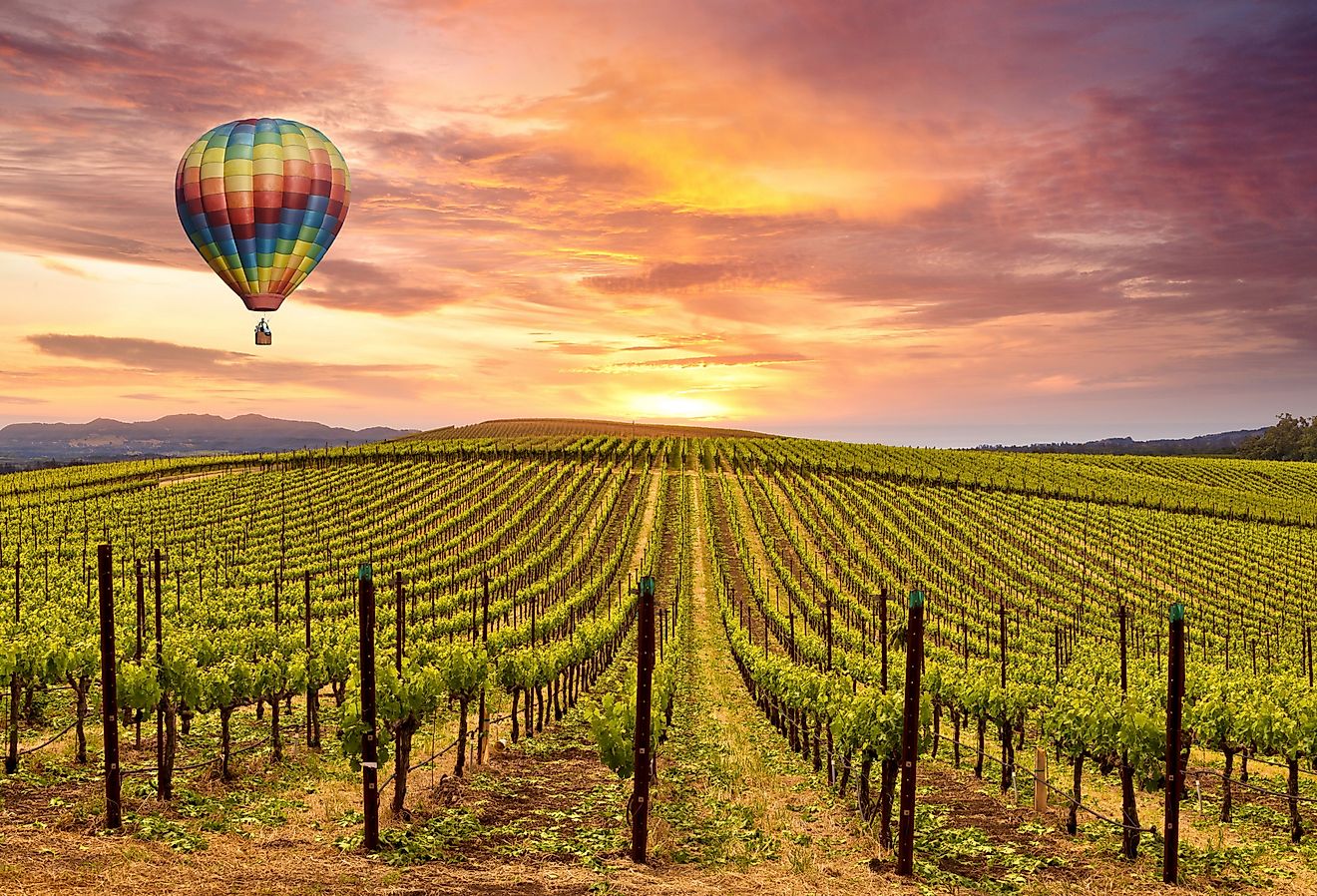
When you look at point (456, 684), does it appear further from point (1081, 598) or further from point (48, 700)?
point (1081, 598)

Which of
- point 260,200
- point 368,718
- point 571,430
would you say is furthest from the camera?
point 571,430

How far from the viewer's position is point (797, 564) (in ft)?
185

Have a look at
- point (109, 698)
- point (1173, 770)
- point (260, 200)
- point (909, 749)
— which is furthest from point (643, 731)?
point (260, 200)

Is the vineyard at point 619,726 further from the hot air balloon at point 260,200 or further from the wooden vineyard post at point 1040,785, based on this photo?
the hot air balloon at point 260,200

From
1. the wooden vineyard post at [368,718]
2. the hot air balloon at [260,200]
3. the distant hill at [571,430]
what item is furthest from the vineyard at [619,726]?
the distant hill at [571,430]

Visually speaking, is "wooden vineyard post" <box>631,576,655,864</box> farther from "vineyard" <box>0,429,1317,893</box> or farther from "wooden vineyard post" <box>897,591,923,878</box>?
"wooden vineyard post" <box>897,591,923,878</box>

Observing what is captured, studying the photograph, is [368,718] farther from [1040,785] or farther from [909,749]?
[1040,785]

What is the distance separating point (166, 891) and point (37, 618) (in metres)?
17.8

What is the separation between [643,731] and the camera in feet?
40.1

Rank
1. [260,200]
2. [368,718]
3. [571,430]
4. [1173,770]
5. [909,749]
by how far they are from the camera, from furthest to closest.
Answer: [571,430] → [260,200] → [368,718] → [909,749] → [1173,770]

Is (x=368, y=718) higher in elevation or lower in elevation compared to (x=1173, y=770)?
higher

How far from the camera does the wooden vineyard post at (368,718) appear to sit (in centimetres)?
1239

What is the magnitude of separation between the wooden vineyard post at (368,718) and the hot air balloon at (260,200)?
27656mm

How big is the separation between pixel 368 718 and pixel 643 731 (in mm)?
3868
